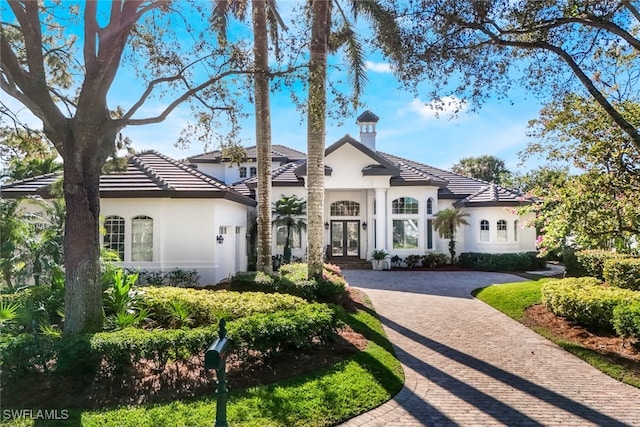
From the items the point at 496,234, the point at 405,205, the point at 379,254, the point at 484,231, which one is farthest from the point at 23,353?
the point at 496,234

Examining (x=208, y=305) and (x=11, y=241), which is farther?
(x=11, y=241)

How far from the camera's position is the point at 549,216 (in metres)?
10.3

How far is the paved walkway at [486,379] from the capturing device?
19.2ft

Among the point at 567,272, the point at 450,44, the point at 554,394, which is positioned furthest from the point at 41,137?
the point at 567,272

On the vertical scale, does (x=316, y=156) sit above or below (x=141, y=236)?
above

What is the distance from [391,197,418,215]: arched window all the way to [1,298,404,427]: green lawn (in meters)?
18.3

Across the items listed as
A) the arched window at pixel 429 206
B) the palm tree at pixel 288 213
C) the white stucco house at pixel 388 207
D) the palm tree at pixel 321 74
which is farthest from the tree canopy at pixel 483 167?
the palm tree at pixel 321 74

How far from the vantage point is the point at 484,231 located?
83.2ft

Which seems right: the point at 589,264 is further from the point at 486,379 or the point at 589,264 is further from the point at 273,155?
the point at 273,155

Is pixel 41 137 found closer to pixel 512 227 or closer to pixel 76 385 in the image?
pixel 76 385

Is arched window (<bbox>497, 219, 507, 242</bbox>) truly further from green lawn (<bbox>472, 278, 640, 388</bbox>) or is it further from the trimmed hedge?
green lawn (<bbox>472, 278, 640, 388</bbox>)

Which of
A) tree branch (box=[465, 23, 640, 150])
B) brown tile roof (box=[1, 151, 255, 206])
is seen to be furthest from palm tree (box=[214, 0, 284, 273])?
tree branch (box=[465, 23, 640, 150])

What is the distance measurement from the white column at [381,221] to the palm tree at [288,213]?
4.60 m
